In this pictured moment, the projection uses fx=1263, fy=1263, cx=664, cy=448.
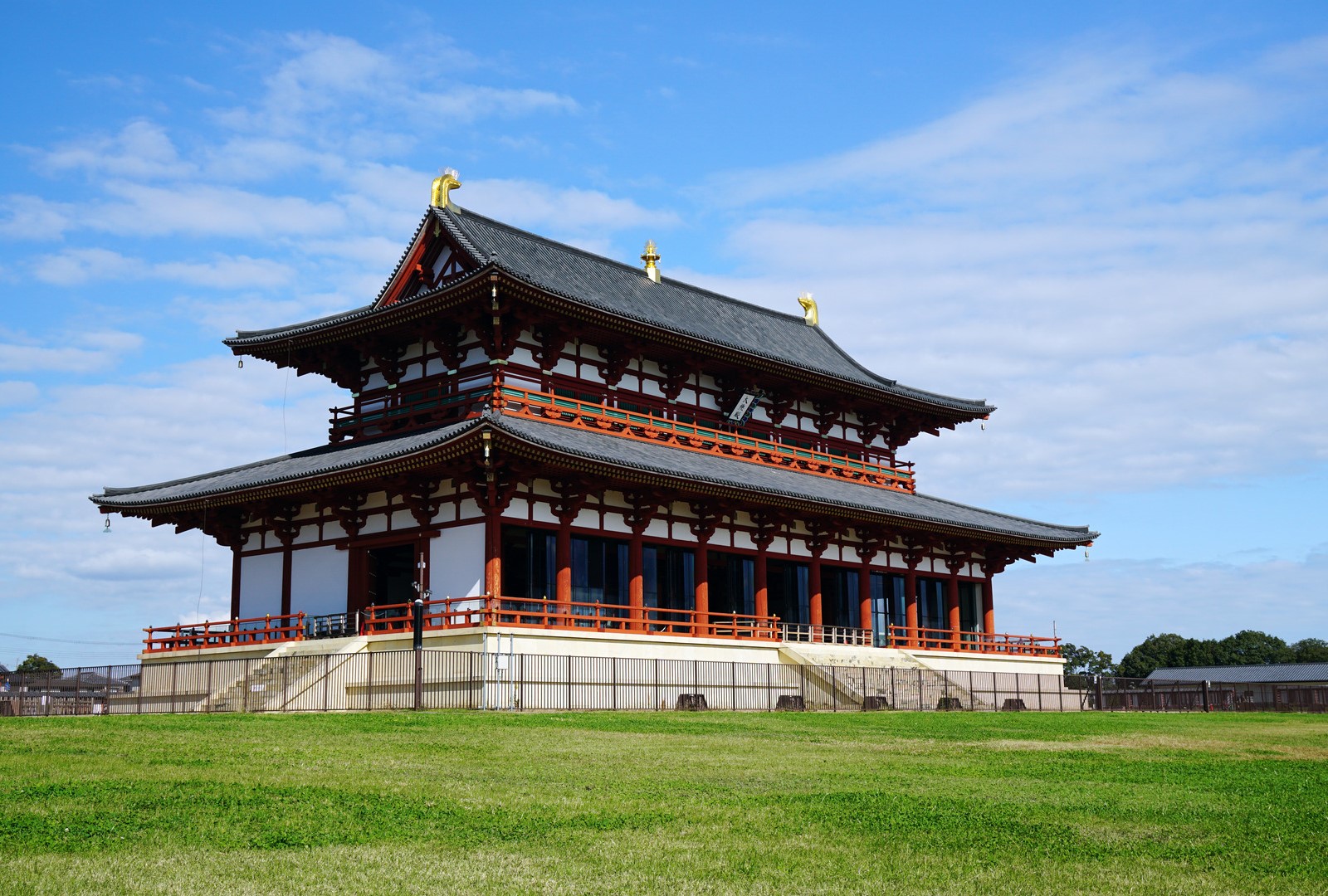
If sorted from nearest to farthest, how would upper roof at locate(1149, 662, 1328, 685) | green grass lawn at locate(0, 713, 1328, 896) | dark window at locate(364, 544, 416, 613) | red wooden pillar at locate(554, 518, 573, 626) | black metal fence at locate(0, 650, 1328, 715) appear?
green grass lawn at locate(0, 713, 1328, 896) → black metal fence at locate(0, 650, 1328, 715) → red wooden pillar at locate(554, 518, 573, 626) → dark window at locate(364, 544, 416, 613) → upper roof at locate(1149, 662, 1328, 685)

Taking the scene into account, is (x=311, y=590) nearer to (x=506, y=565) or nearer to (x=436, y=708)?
(x=506, y=565)

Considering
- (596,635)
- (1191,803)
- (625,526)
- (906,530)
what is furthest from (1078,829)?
(906,530)

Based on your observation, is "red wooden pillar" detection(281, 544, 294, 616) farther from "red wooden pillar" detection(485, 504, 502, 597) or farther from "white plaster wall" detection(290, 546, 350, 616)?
"red wooden pillar" detection(485, 504, 502, 597)

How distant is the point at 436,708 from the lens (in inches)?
1232

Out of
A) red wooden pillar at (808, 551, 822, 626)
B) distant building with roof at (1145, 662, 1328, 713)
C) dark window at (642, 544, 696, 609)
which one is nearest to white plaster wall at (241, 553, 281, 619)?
dark window at (642, 544, 696, 609)

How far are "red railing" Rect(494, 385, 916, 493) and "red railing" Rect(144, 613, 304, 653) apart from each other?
9733 millimetres

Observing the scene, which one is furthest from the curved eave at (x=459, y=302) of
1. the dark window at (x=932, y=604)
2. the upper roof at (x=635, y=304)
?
the dark window at (x=932, y=604)

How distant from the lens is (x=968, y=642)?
167 feet

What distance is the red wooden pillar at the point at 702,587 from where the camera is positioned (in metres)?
40.2

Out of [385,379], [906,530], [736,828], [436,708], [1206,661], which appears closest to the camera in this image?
[736,828]

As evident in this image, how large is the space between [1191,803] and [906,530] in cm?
3306

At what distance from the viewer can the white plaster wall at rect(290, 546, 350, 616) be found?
3959 cm

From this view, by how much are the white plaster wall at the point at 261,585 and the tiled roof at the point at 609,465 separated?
2853 millimetres

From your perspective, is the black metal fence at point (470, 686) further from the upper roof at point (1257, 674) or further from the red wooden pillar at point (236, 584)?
the upper roof at point (1257, 674)
